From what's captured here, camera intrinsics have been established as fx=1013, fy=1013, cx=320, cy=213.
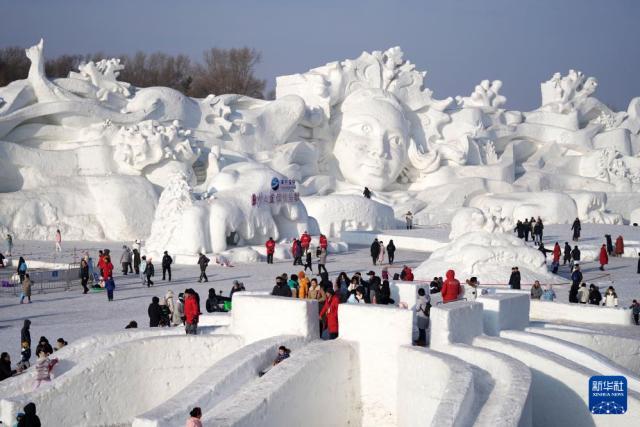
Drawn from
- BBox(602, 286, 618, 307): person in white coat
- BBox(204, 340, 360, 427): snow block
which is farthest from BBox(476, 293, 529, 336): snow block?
BBox(602, 286, 618, 307): person in white coat

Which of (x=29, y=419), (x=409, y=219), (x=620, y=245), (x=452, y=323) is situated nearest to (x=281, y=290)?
(x=452, y=323)

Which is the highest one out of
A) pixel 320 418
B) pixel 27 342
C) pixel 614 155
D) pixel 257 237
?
pixel 614 155

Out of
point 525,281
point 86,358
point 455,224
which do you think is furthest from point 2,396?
point 455,224

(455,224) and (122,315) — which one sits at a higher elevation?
(455,224)

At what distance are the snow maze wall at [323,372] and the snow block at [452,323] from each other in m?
0.01

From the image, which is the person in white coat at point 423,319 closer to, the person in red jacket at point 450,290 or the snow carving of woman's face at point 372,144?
the person in red jacket at point 450,290

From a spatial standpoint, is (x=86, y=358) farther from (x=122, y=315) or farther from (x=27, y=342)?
(x=122, y=315)

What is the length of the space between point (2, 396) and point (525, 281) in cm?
1034

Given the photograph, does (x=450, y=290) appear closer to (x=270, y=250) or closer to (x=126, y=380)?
(x=126, y=380)

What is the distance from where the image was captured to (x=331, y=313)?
35.6 feet

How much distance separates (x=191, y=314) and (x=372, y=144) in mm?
23765

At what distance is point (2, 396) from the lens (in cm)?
964

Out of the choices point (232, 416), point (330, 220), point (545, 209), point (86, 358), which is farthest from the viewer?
point (545, 209)

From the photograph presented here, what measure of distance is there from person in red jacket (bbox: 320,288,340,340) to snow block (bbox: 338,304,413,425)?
31 cm
